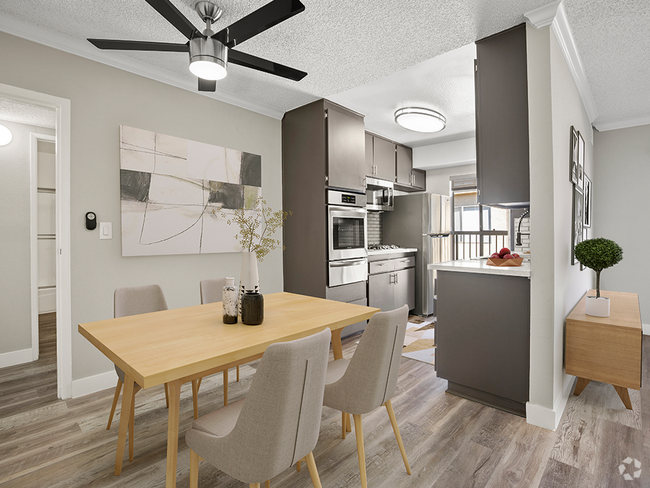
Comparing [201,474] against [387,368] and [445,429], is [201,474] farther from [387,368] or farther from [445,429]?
[445,429]

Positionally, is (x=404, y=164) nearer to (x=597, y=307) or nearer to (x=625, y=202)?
(x=625, y=202)

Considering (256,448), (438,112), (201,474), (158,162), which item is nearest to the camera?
(256,448)

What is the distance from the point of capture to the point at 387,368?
4.66 feet

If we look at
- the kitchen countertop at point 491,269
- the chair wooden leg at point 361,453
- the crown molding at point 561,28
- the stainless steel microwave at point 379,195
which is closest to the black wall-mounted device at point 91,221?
the chair wooden leg at point 361,453

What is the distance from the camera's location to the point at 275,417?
3.26 ft

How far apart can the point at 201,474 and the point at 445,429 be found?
1.33 meters

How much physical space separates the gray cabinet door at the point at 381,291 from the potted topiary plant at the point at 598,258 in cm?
209

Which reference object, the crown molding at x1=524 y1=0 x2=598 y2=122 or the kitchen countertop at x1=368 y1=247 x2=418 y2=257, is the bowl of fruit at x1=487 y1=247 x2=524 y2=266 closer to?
the crown molding at x1=524 y1=0 x2=598 y2=122

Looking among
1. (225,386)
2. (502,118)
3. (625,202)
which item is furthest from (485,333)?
(625,202)

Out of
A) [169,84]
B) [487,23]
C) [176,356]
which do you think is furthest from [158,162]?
[487,23]

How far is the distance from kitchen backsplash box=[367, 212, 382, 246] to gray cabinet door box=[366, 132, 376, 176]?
824 millimetres

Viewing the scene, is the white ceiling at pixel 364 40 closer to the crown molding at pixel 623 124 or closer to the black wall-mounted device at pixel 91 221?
the crown molding at pixel 623 124

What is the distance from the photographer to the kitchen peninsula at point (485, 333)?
6.93 ft

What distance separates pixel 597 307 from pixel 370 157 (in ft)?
9.58
